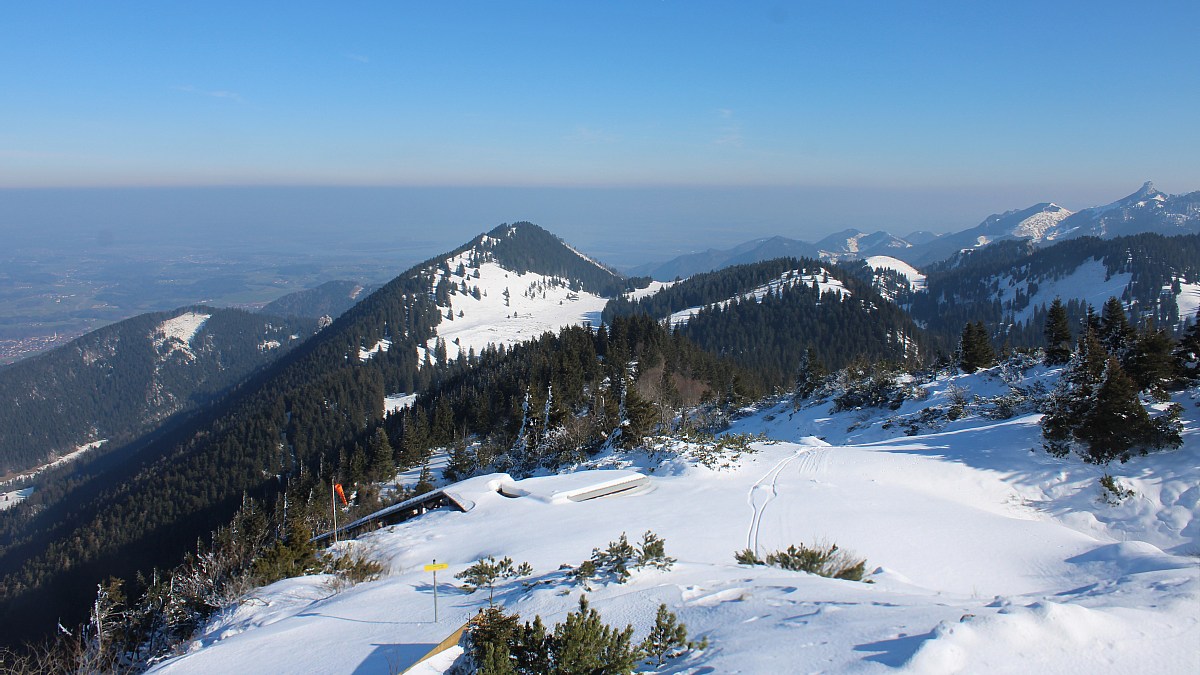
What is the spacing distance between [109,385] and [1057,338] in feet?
762

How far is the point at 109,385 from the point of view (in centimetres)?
17775

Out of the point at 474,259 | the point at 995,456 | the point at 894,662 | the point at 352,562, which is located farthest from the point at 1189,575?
the point at 474,259

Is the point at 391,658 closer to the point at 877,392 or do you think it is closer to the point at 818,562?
the point at 818,562

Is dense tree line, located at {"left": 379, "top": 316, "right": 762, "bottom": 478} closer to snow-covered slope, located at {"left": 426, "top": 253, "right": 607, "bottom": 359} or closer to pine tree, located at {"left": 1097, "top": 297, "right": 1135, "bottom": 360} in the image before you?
pine tree, located at {"left": 1097, "top": 297, "right": 1135, "bottom": 360}

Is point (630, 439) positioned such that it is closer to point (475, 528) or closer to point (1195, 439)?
point (475, 528)

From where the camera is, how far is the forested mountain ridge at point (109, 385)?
155m

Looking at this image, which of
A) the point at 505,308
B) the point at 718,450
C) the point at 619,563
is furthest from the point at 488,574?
the point at 505,308

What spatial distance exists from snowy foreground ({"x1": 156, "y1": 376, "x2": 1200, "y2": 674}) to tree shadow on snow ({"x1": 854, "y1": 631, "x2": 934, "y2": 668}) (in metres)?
0.03

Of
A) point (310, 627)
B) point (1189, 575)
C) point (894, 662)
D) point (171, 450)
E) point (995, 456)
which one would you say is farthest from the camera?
point (171, 450)

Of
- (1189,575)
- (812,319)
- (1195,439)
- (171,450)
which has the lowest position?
(171,450)

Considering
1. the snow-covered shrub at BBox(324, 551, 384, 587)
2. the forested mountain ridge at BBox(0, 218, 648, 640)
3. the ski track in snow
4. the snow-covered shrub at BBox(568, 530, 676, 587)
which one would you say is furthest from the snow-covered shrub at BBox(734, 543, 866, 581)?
the forested mountain ridge at BBox(0, 218, 648, 640)

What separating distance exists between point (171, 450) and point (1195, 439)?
120 metres

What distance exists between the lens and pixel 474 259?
610 feet

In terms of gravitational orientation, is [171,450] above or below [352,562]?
below
